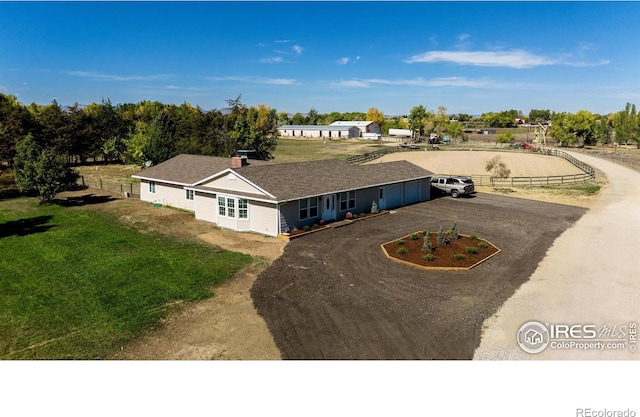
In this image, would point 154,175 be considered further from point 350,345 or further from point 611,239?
point 611,239

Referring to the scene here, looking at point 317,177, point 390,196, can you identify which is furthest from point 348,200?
point 390,196

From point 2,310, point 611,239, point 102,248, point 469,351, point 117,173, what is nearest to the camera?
point 469,351

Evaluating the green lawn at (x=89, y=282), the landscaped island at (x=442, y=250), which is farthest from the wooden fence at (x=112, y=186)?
the landscaped island at (x=442, y=250)

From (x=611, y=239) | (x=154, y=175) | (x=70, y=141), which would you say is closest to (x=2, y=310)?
(x=154, y=175)

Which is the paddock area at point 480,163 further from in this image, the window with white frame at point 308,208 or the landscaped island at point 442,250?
the landscaped island at point 442,250

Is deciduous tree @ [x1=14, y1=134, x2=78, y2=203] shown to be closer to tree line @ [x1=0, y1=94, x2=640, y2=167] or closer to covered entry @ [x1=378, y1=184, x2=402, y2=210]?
tree line @ [x1=0, y1=94, x2=640, y2=167]
